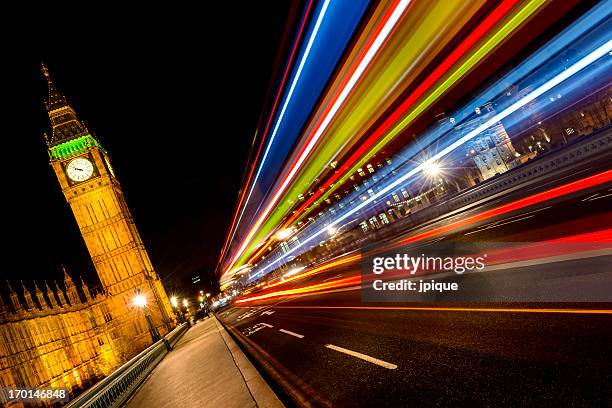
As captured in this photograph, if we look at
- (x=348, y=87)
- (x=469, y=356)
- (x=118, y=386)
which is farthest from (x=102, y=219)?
(x=469, y=356)

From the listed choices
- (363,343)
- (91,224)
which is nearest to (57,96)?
(91,224)

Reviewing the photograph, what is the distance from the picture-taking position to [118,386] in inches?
482

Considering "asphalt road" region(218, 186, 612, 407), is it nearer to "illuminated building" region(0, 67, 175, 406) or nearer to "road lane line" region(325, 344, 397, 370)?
"road lane line" region(325, 344, 397, 370)

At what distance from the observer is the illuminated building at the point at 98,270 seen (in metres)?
59.6

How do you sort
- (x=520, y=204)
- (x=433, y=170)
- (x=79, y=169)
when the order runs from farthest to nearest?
(x=79, y=169), (x=433, y=170), (x=520, y=204)

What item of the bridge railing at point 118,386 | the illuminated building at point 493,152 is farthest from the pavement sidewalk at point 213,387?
the illuminated building at point 493,152

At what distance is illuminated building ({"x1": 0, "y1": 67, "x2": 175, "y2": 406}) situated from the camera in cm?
5956

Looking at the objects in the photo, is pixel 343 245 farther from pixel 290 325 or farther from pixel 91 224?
pixel 91 224

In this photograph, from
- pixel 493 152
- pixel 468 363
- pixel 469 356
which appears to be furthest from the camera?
pixel 493 152

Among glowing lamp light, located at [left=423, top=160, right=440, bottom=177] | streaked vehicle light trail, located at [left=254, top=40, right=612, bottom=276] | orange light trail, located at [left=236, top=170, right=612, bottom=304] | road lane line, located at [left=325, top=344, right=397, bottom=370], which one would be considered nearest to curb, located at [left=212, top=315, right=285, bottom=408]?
road lane line, located at [left=325, top=344, right=397, bottom=370]

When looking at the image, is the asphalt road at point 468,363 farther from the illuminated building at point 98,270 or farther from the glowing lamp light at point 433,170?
the illuminated building at point 98,270

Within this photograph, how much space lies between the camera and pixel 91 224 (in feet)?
253

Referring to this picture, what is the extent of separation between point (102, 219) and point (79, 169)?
36.0 ft

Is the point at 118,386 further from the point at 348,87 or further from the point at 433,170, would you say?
the point at 433,170
